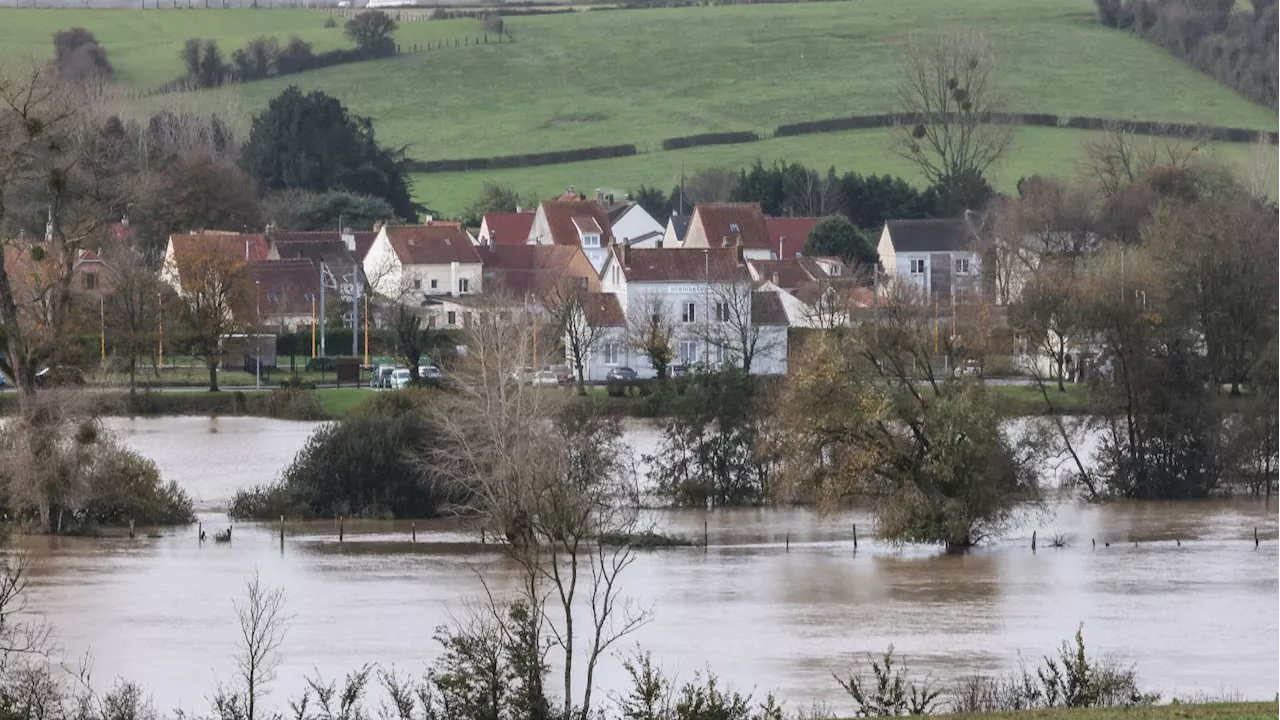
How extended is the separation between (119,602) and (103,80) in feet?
298

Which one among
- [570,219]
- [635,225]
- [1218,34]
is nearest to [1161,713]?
[570,219]

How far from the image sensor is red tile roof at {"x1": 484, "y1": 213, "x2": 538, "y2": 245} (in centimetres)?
9594

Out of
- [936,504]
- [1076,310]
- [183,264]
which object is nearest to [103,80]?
[183,264]

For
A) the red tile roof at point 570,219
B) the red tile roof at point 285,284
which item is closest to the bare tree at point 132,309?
the red tile roof at point 285,284

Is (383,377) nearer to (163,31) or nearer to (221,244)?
(221,244)

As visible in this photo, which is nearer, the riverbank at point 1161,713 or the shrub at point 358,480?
the riverbank at point 1161,713

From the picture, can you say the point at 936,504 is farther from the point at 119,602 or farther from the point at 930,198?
the point at 930,198

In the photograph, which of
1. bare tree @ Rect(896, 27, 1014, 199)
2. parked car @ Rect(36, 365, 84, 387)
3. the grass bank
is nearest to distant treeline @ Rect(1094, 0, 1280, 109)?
bare tree @ Rect(896, 27, 1014, 199)

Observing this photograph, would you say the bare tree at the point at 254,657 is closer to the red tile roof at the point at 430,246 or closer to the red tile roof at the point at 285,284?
the red tile roof at the point at 285,284

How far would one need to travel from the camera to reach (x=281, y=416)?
60906 mm

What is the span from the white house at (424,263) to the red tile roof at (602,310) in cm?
1134

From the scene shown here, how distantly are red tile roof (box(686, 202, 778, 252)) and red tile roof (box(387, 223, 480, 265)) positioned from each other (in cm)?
993

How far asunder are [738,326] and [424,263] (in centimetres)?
1820

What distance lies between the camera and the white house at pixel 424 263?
82938 millimetres
